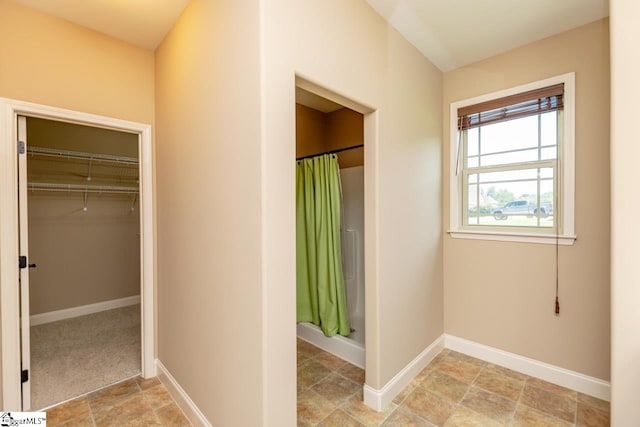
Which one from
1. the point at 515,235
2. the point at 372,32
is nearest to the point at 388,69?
the point at 372,32

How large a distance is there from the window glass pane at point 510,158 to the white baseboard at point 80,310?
4886mm

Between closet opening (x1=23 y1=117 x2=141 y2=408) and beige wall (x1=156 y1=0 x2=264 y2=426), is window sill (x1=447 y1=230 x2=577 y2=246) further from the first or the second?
closet opening (x1=23 y1=117 x2=141 y2=408)

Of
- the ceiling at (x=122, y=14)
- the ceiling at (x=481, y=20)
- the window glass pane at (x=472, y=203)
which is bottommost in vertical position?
the window glass pane at (x=472, y=203)

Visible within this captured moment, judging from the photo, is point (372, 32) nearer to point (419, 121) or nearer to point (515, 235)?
point (419, 121)

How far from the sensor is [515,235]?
2439 millimetres

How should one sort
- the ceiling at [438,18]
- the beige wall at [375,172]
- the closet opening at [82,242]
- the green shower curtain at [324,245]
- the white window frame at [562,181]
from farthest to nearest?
the closet opening at [82,242]
the green shower curtain at [324,245]
the white window frame at [562,181]
the ceiling at [438,18]
the beige wall at [375,172]

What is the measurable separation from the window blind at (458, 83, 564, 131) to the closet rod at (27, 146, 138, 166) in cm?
428

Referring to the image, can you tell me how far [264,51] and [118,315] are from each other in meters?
4.05

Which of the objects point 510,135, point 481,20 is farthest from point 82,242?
point 510,135

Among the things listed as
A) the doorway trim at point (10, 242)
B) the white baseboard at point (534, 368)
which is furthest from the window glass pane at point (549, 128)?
the doorway trim at point (10, 242)

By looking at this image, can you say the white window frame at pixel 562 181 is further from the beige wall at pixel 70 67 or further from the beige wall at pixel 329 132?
the beige wall at pixel 70 67

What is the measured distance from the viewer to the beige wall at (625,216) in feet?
4.64

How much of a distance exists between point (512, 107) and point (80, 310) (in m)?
5.47

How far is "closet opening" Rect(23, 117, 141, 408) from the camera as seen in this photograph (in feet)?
10.3
